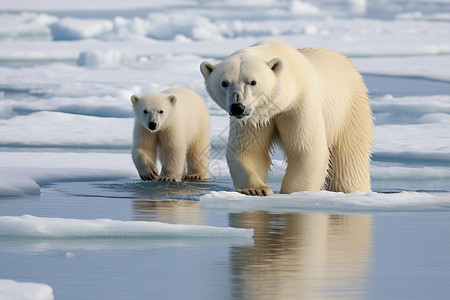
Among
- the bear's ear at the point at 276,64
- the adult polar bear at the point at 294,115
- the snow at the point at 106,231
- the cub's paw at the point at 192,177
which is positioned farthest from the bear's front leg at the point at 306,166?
Answer: the cub's paw at the point at 192,177

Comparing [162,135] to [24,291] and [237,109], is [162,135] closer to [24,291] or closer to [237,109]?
[237,109]

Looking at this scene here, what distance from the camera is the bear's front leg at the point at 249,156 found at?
538 cm

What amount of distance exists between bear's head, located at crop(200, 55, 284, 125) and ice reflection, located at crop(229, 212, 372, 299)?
53cm

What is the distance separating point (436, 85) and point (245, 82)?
15863 millimetres

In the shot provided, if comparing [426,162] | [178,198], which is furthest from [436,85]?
[178,198]

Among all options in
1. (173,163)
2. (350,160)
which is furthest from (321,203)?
(173,163)

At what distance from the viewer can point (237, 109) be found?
4883 mm

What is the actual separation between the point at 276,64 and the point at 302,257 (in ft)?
4.85

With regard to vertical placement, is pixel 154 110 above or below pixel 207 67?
below

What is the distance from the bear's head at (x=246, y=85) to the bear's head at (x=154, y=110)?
2.47 metres

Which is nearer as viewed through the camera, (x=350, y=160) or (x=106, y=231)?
(x=106, y=231)

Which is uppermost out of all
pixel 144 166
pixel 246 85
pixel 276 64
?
pixel 276 64

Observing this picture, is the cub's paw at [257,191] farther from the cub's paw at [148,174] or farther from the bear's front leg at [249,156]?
the cub's paw at [148,174]

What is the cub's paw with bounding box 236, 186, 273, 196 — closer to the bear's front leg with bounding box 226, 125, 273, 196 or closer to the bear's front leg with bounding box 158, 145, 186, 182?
the bear's front leg with bounding box 226, 125, 273, 196
